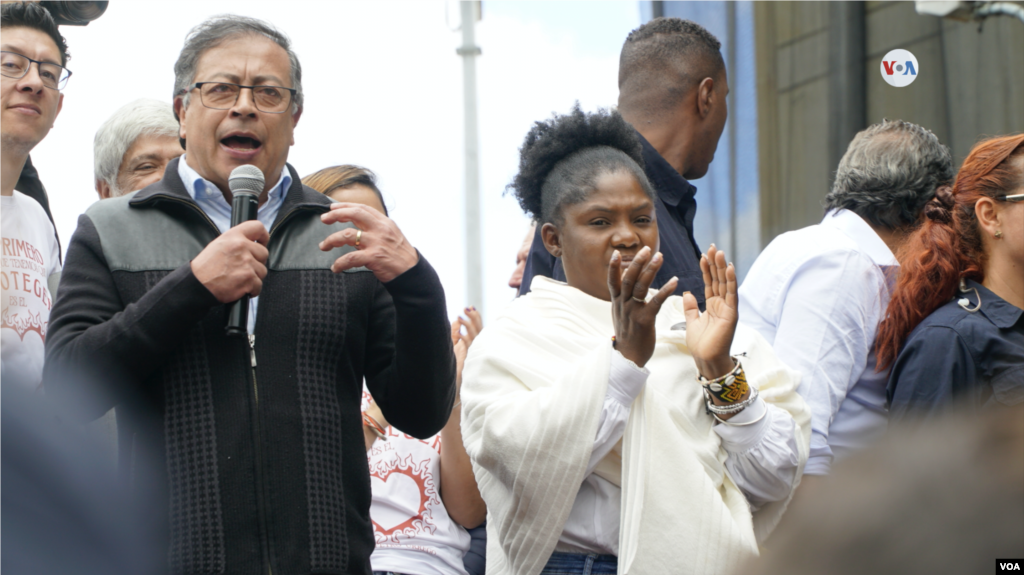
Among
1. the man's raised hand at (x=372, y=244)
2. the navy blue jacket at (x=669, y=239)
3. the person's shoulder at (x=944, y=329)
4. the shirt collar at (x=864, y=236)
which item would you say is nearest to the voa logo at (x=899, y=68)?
the shirt collar at (x=864, y=236)

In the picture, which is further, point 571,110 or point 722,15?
point 722,15

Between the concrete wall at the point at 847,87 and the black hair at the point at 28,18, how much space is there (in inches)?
155

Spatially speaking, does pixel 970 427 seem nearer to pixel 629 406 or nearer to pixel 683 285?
pixel 629 406

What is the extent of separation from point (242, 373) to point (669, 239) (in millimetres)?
1462

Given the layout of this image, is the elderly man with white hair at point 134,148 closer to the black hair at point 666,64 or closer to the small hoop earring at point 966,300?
the black hair at point 666,64

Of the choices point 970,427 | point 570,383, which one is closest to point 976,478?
point 970,427

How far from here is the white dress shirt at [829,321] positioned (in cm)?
291

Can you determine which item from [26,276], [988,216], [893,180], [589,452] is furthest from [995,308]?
[26,276]

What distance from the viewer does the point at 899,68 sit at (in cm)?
531

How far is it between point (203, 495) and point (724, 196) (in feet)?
14.2

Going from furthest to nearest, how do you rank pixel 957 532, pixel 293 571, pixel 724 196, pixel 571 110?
pixel 724 196 < pixel 571 110 < pixel 293 571 < pixel 957 532

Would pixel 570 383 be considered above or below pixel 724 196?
below

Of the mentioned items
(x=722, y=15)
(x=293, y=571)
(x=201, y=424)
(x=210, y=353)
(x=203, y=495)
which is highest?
(x=722, y=15)

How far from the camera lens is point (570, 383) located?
2.32 m
